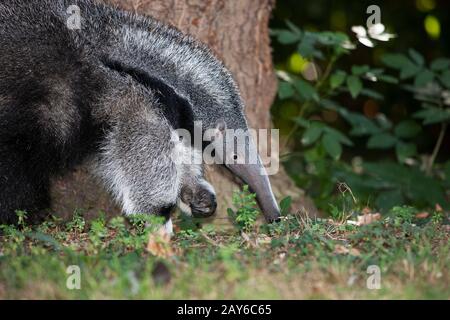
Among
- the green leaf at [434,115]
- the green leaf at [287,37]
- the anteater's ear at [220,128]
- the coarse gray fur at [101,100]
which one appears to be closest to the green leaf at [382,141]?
the green leaf at [434,115]

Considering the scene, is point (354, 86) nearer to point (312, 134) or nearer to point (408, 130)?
→ point (312, 134)

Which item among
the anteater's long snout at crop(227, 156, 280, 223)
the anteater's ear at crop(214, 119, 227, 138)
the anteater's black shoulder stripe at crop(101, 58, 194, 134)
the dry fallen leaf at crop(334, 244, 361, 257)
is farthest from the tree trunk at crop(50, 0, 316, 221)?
the dry fallen leaf at crop(334, 244, 361, 257)

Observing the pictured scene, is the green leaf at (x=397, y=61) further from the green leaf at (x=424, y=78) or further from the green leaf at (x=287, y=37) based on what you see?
the green leaf at (x=287, y=37)

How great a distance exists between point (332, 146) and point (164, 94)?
2397 mm

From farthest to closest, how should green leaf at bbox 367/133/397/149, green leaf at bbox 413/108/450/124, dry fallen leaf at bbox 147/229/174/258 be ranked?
green leaf at bbox 367/133/397/149 → green leaf at bbox 413/108/450/124 → dry fallen leaf at bbox 147/229/174/258

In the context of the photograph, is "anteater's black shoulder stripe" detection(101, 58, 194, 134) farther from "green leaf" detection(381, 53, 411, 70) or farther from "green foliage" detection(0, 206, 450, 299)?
"green leaf" detection(381, 53, 411, 70)

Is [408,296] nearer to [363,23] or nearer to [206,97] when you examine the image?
[206,97]

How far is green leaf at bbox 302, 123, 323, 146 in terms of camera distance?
698cm

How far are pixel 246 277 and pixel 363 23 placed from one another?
7753mm

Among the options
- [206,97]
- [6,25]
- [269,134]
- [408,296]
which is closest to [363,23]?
[269,134]

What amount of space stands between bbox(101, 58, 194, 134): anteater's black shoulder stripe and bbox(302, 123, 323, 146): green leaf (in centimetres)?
201

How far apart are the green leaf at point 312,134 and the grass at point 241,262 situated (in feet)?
6.67
